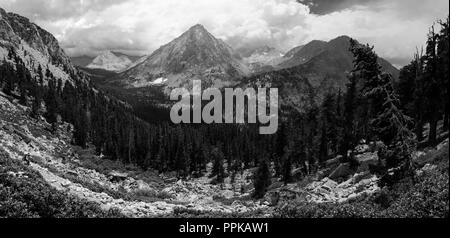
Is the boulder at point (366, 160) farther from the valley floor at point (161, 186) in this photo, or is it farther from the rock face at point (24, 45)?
the rock face at point (24, 45)

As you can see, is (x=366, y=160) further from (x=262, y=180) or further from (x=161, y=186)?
(x=161, y=186)

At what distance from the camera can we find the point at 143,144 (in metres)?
126

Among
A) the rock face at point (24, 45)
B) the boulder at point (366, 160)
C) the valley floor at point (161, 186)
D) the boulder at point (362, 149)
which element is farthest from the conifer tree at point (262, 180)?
the rock face at point (24, 45)

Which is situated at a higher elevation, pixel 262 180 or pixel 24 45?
pixel 24 45

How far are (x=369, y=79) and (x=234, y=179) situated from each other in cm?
7590

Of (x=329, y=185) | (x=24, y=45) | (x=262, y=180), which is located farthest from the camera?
(x=24, y=45)

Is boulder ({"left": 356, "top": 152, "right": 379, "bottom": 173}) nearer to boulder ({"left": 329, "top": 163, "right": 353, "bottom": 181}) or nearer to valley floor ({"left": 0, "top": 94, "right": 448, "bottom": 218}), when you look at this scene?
valley floor ({"left": 0, "top": 94, "right": 448, "bottom": 218})

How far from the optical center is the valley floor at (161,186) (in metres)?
20.9

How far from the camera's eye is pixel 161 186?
84562mm

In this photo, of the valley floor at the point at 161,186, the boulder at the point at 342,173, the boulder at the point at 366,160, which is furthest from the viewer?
the boulder at the point at 342,173

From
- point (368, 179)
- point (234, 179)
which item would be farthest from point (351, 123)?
point (234, 179)

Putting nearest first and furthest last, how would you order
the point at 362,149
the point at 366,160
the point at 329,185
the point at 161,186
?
the point at 329,185 < the point at 366,160 < the point at 362,149 < the point at 161,186

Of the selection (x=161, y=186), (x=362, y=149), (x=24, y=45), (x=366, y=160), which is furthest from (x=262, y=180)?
(x=24, y=45)
